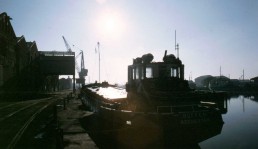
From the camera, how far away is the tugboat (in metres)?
12.3

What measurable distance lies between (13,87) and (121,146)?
48401 mm

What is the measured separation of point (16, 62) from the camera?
195ft

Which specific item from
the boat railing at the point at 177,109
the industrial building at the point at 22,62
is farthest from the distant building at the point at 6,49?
the boat railing at the point at 177,109

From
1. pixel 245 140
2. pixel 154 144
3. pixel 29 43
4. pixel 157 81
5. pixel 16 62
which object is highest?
pixel 29 43

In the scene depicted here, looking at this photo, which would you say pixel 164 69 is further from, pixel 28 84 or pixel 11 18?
pixel 28 84

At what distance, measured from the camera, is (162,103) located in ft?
43.0

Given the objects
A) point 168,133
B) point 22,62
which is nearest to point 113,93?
point 168,133

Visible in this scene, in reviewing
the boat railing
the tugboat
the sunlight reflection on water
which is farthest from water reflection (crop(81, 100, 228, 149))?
the sunlight reflection on water

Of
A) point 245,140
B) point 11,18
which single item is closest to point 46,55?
point 11,18

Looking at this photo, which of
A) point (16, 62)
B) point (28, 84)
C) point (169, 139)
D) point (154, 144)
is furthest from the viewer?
point (28, 84)

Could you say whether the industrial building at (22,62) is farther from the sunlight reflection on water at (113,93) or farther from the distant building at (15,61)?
the sunlight reflection on water at (113,93)

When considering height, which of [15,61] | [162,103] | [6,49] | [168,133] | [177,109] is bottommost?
[168,133]

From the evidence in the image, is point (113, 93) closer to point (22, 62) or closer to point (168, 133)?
point (168, 133)

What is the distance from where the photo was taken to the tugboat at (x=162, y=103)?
40.4 ft
